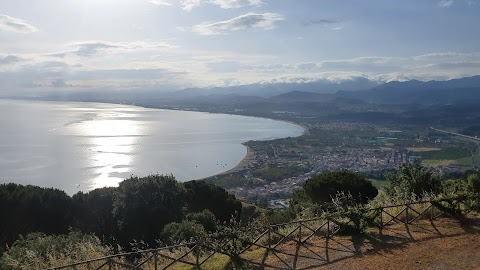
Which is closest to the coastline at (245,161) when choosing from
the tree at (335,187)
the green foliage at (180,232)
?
the tree at (335,187)

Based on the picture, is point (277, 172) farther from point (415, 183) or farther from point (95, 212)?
point (415, 183)

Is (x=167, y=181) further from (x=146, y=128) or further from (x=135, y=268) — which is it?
(x=146, y=128)

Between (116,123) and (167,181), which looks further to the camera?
(116,123)

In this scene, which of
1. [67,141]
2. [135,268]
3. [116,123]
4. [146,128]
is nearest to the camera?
[135,268]

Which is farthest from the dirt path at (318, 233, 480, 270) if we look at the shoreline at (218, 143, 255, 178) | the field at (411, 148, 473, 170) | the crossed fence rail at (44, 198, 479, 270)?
the field at (411, 148, 473, 170)

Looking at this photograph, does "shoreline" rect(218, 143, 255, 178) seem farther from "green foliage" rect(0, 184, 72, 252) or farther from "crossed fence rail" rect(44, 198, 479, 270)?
"crossed fence rail" rect(44, 198, 479, 270)

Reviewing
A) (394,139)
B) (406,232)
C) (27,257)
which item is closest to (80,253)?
(27,257)
